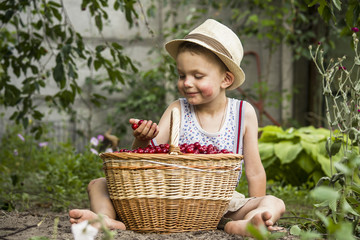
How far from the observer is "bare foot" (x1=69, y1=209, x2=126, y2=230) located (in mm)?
1787

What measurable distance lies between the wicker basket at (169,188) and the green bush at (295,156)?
1829 millimetres

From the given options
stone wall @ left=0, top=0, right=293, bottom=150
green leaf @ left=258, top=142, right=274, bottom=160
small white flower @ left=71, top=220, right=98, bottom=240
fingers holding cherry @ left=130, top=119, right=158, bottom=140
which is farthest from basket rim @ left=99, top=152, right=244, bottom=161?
stone wall @ left=0, top=0, right=293, bottom=150

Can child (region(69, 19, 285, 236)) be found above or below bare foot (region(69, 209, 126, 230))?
above

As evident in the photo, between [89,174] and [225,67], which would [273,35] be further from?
[225,67]

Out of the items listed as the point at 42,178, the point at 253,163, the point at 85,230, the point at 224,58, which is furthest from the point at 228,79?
the point at 42,178

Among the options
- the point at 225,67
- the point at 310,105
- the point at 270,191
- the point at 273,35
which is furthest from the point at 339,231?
the point at 310,105

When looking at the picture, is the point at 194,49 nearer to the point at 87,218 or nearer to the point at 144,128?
the point at 144,128

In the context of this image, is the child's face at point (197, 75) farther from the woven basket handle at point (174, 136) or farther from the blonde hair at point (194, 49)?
the woven basket handle at point (174, 136)

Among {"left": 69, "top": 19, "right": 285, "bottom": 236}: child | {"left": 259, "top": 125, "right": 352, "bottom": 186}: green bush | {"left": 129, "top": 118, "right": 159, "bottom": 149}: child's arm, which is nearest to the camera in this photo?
{"left": 129, "top": 118, "right": 159, "bottom": 149}: child's arm

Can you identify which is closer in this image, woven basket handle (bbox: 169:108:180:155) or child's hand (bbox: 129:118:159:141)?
woven basket handle (bbox: 169:108:180:155)

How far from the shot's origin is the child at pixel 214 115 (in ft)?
6.59

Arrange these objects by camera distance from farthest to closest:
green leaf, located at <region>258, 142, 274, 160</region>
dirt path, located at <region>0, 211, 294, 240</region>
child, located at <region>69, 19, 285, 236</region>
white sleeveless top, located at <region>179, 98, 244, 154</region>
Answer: green leaf, located at <region>258, 142, 274, 160</region>
white sleeveless top, located at <region>179, 98, 244, 154</region>
child, located at <region>69, 19, 285, 236</region>
dirt path, located at <region>0, 211, 294, 240</region>

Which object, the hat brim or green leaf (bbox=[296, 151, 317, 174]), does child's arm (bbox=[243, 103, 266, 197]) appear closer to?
the hat brim

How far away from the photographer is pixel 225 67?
2209mm
